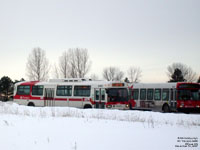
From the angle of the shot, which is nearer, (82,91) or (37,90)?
(82,91)

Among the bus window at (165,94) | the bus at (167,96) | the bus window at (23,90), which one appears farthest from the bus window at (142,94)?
the bus window at (23,90)

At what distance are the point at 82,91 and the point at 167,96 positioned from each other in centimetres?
817

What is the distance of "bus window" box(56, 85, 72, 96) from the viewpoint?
2865 centimetres

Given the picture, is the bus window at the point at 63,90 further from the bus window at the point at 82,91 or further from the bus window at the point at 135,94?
the bus window at the point at 135,94

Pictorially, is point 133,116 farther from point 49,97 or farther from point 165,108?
point 49,97

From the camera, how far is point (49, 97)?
97.7 feet

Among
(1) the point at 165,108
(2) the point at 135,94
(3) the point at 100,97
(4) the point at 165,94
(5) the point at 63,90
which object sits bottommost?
(1) the point at 165,108

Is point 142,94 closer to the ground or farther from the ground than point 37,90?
closer to the ground

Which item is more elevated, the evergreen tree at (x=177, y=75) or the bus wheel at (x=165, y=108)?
the evergreen tree at (x=177, y=75)

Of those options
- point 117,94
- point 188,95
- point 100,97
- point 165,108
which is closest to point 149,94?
point 165,108

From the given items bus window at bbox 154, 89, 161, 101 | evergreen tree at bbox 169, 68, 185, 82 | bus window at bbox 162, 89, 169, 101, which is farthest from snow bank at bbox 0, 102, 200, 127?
evergreen tree at bbox 169, 68, 185, 82

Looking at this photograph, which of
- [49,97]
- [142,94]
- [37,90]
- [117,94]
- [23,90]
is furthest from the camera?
[23,90]

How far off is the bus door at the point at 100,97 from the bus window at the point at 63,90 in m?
3.25

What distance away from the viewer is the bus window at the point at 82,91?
27.2 metres
